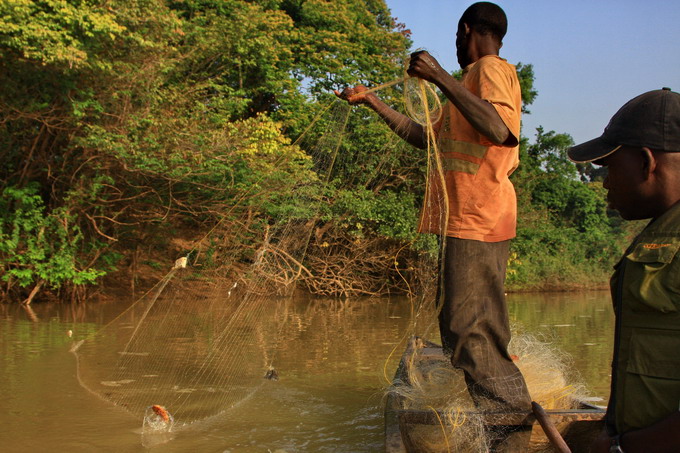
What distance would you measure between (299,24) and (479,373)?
18215mm

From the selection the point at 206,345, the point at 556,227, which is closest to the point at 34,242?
the point at 206,345

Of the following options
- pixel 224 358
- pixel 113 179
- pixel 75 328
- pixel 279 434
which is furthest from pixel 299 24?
pixel 279 434

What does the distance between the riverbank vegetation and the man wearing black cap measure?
5226 millimetres

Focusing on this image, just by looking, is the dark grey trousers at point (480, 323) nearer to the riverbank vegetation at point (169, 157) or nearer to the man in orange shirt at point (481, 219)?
the man in orange shirt at point (481, 219)

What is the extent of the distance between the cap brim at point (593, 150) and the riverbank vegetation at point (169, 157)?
506cm

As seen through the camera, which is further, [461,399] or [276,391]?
[276,391]

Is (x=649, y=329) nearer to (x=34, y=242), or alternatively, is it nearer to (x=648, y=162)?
A: (x=648, y=162)

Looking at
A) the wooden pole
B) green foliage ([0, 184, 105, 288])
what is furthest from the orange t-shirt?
green foliage ([0, 184, 105, 288])

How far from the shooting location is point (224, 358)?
6707mm

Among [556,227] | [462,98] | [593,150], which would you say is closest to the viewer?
[593,150]

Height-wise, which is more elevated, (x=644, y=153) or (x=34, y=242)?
(x=644, y=153)

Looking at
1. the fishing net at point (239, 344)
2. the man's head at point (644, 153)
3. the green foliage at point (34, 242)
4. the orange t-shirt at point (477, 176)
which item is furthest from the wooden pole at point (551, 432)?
the green foliage at point (34, 242)

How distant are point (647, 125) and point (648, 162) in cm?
9

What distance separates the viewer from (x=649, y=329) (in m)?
1.36
